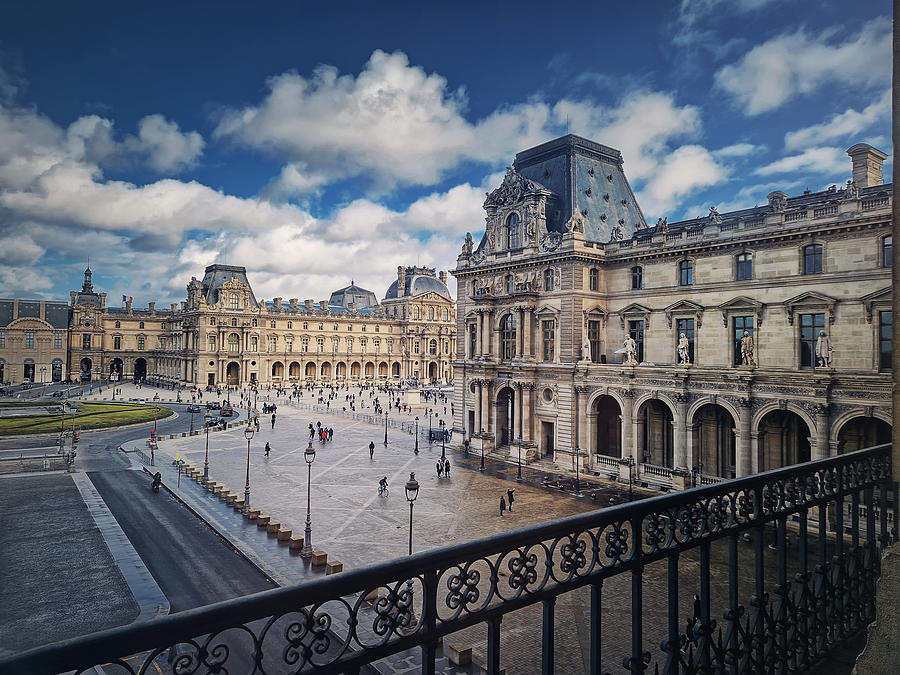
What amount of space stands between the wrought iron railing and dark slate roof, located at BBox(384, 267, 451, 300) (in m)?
121

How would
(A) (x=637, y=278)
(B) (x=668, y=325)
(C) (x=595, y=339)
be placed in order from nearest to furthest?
(B) (x=668, y=325) → (A) (x=637, y=278) → (C) (x=595, y=339)

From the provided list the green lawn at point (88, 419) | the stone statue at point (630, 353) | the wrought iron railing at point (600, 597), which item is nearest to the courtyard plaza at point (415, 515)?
the wrought iron railing at point (600, 597)

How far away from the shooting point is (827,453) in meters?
26.5

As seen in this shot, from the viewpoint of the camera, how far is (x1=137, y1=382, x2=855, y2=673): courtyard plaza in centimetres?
1692

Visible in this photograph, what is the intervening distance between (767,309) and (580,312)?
459 inches

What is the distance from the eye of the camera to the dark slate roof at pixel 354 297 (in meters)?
140

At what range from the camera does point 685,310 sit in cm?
3559

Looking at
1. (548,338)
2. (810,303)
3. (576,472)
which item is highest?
(810,303)

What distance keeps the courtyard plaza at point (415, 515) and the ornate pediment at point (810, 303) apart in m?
11.6

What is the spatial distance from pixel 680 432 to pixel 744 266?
410 inches

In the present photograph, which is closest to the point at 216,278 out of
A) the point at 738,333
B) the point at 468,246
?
the point at 468,246

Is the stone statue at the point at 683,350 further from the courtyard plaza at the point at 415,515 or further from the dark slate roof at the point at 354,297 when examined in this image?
the dark slate roof at the point at 354,297

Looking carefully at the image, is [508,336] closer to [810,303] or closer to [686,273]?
[686,273]

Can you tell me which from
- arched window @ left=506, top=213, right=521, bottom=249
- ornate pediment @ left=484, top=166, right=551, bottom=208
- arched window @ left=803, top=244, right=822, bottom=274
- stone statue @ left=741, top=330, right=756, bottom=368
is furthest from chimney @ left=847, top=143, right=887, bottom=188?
arched window @ left=506, top=213, right=521, bottom=249
